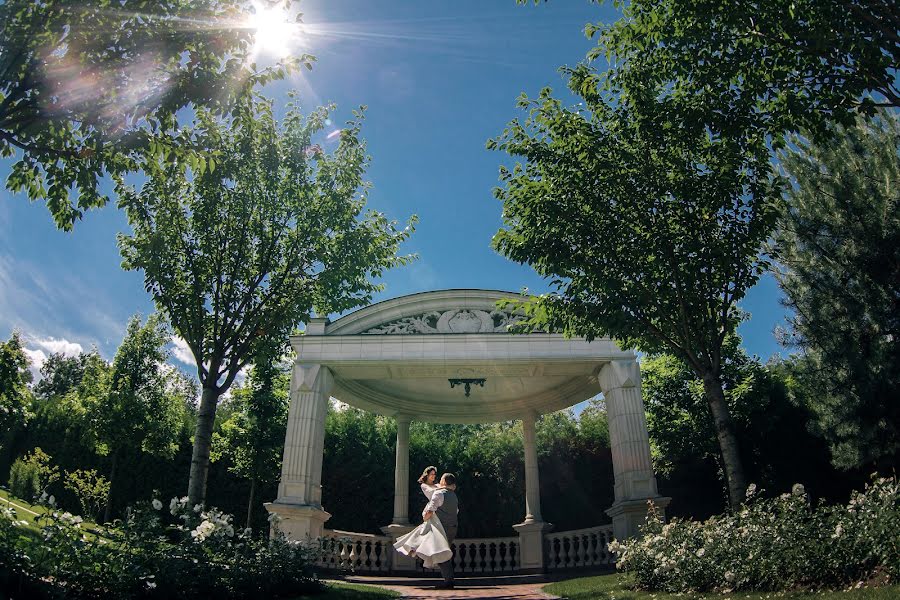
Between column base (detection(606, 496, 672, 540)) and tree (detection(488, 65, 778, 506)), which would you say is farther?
column base (detection(606, 496, 672, 540))

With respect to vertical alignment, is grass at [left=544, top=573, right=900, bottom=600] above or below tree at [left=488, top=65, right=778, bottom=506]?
below

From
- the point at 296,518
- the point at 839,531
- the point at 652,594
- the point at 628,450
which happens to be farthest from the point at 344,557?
the point at 839,531

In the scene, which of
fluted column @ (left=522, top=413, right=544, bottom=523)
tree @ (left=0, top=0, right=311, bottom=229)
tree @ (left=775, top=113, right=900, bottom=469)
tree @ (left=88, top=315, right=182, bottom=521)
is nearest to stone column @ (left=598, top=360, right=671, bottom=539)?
fluted column @ (left=522, top=413, right=544, bottom=523)

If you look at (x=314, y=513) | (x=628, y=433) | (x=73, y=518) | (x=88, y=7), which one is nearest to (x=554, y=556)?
(x=628, y=433)

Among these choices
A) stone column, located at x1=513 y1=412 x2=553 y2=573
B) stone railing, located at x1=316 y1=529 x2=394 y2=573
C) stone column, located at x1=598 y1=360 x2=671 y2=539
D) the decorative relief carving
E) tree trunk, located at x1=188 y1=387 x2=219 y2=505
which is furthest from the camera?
stone column, located at x1=513 y1=412 x2=553 y2=573

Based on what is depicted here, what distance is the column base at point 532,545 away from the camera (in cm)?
1585

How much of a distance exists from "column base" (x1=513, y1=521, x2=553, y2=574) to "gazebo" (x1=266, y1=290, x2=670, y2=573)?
Result: 0.03 metres

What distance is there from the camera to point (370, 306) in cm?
1512

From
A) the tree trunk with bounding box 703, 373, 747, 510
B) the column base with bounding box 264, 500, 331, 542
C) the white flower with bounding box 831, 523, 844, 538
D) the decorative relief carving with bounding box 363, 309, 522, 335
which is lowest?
the white flower with bounding box 831, 523, 844, 538

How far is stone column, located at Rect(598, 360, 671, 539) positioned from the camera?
12.5m

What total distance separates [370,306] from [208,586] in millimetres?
9319

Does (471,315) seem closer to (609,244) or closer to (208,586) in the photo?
(609,244)

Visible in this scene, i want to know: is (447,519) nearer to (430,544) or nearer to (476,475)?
(430,544)

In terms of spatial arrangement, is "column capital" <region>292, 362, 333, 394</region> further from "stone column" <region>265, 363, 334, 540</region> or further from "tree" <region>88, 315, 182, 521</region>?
"tree" <region>88, 315, 182, 521</region>
